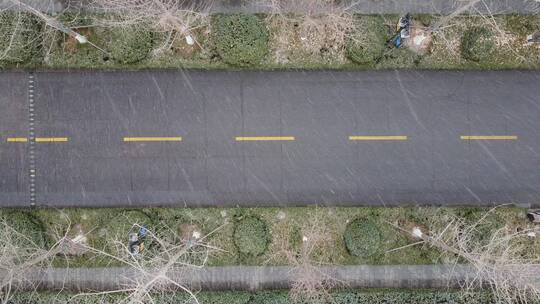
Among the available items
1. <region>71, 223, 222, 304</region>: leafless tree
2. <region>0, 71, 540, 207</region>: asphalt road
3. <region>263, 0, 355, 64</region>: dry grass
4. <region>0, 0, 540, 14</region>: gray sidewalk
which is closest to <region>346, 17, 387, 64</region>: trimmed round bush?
<region>263, 0, 355, 64</region>: dry grass

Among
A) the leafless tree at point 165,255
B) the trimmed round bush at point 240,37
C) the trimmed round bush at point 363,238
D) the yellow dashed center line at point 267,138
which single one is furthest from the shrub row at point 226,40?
the leafless tree at point 165,255

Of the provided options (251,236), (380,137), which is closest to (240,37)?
(380,137)

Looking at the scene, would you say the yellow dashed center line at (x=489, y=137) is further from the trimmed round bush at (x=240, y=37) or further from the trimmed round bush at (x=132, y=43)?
the trimmed round bush at (x=132, y=43)

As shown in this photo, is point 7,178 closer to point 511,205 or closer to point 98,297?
point 98,297

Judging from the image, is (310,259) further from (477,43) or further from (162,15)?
(162,15)

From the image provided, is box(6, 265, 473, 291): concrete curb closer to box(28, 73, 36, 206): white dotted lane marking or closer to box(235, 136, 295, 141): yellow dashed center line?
box(28, 73, 36, 206): white dotted lane marking

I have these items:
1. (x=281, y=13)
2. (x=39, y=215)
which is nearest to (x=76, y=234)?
(x=39, y=215)
